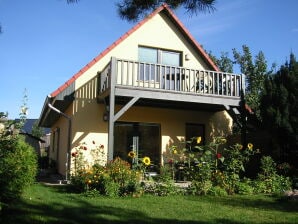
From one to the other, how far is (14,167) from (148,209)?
276 cm

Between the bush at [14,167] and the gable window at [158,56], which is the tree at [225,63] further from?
the bush at [14,167]

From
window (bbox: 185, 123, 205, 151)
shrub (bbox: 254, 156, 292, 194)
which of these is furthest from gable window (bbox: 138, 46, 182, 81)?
shrub (bbox: 254, 156, 292, 194)

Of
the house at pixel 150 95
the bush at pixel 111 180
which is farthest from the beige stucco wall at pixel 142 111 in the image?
the bush at pixel 111 180

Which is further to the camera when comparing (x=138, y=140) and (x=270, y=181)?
(x=138, y=140)

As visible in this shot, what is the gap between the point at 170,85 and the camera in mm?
12734

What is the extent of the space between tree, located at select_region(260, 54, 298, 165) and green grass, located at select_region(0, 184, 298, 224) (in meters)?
3.45

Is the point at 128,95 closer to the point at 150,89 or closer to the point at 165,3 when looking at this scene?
the point at 150,89

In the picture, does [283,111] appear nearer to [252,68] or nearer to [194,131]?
[194,131]

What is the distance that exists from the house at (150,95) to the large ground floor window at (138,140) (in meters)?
0.03

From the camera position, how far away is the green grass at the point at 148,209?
6559mm

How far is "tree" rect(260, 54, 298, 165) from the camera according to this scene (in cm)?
1200

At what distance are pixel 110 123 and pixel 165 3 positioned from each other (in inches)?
237

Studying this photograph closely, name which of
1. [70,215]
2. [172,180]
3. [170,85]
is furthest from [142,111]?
[70,215]

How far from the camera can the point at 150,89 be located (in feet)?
40.1
